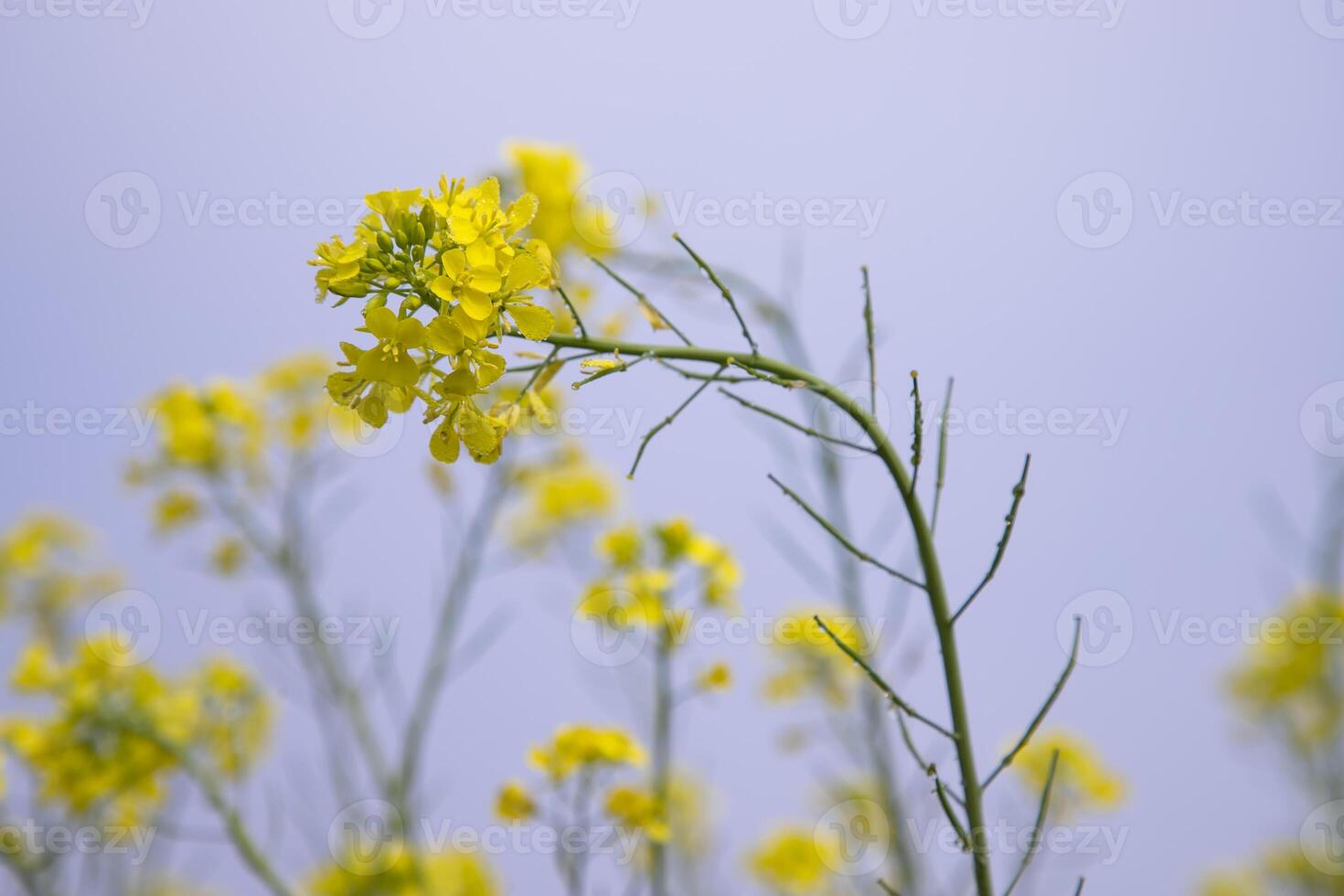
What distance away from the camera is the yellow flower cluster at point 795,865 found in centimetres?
407

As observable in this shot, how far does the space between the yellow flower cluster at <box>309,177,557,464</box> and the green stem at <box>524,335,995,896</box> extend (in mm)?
92

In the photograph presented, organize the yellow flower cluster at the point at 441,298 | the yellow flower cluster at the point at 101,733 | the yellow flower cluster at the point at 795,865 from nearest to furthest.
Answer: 1. the yellow flower cluster at the point at 441,298
2. the yellow flower cluster at the point at 101,733
3. the yellow flower cluster at the point at 795,865

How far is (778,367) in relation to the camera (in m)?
1.13

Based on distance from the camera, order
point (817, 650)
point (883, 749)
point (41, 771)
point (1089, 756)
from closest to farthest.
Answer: point (41, 771) → point (883, 749) → point (817, 650) → point (1089, 756)

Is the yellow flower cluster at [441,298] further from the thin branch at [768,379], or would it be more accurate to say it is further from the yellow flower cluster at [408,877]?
the yellow flower cluster at [408,877]

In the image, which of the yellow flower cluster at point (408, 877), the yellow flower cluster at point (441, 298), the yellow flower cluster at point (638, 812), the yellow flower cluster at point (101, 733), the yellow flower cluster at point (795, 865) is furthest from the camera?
the yellow flower cluster at point (795, 865)

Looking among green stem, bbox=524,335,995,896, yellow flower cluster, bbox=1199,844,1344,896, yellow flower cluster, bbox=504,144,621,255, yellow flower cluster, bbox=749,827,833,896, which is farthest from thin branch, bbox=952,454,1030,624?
yellow flower cluster, bbox=1199,844,1344,896

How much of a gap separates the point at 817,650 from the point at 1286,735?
296cm

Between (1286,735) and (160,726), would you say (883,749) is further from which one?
(1286,735)

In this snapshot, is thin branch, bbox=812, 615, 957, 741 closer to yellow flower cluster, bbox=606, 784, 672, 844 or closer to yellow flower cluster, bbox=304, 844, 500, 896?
yellow flower cluster, bbox=606, 784, 672, 844

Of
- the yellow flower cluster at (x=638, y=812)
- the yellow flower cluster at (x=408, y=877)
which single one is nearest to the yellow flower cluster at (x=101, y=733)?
the yellow flower cluster at (x=408, y=877)

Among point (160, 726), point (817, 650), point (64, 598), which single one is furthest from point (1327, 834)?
point (64, 598)

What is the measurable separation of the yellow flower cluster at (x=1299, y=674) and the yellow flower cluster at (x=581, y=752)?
3.51 metres

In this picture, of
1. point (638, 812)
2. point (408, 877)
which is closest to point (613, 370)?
point (638, 812)
